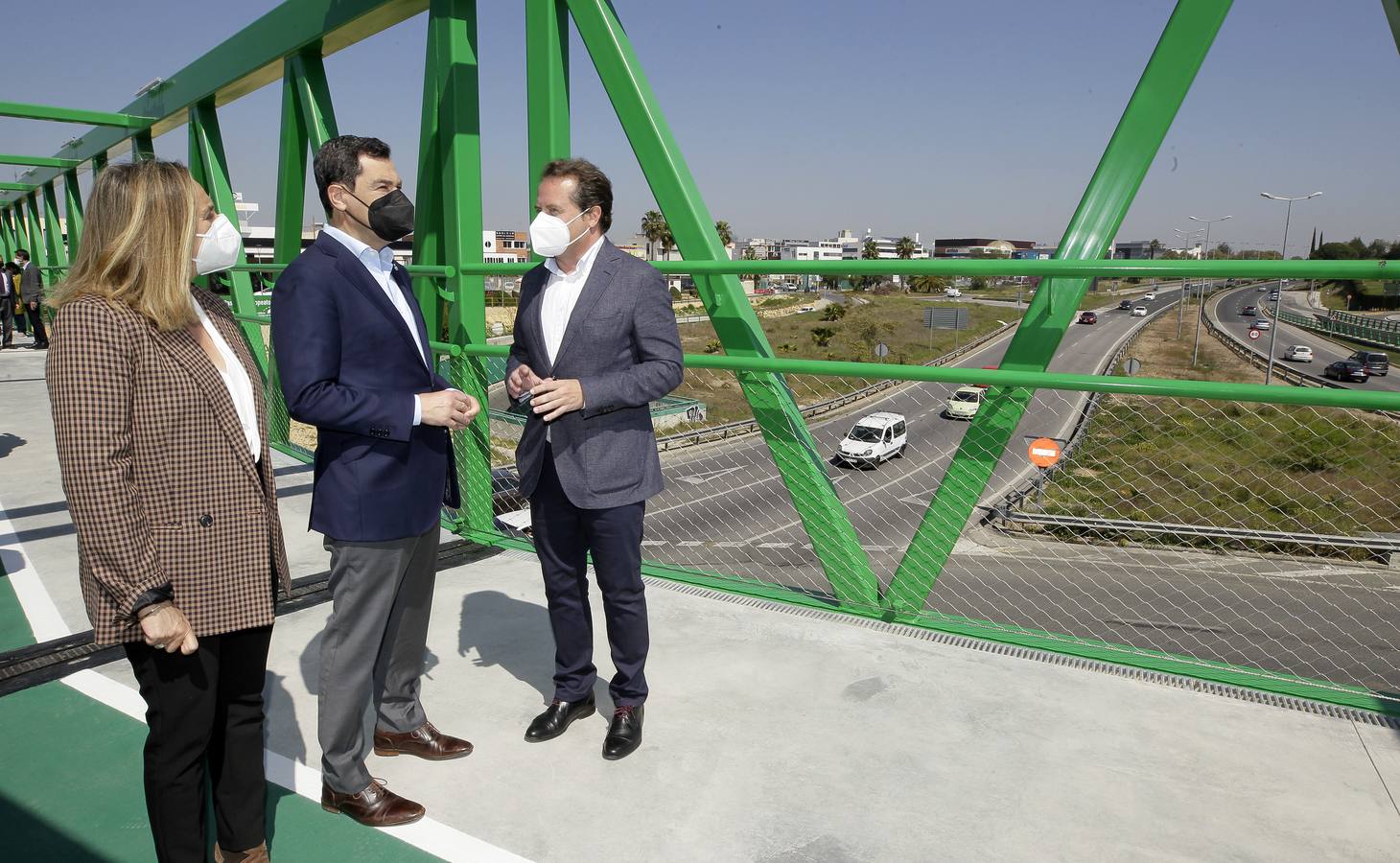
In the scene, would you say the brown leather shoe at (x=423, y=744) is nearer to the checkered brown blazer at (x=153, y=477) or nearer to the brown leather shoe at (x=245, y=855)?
the brown leather shoe at (x=245, y=855)

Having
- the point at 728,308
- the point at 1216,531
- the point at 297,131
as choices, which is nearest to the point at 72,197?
the point at 297,131

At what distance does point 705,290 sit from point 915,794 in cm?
213

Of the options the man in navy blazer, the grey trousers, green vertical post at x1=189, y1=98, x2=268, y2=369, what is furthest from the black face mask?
green vertical post at x1=189, y1=98, x2=268, y2=369

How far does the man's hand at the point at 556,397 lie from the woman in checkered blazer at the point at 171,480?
27.8 inches

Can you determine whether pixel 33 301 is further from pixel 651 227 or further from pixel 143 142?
pixel 651 227

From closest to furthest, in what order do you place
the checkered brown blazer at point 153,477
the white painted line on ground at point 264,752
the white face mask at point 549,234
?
1. the checkered brown blazer at point 153,477
2. the white painted line on ground at point 264,752
3. the white face mask at point 549,234

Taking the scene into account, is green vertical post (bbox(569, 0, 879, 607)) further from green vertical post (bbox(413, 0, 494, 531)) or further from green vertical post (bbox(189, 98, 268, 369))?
green vertical post (bbox(189, 98, 268, 369))

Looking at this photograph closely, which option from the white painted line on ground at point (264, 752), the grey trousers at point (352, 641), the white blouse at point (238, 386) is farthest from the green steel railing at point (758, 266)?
the white painted line on ground at point (264, 752)

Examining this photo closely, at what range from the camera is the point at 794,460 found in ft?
12.0

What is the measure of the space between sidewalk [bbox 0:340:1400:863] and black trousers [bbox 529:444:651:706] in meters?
0.21

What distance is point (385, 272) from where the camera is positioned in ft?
7.54

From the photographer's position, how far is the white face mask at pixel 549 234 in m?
2.49

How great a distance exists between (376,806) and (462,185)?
3.28 m

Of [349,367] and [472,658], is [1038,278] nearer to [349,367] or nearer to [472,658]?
[349,367]
